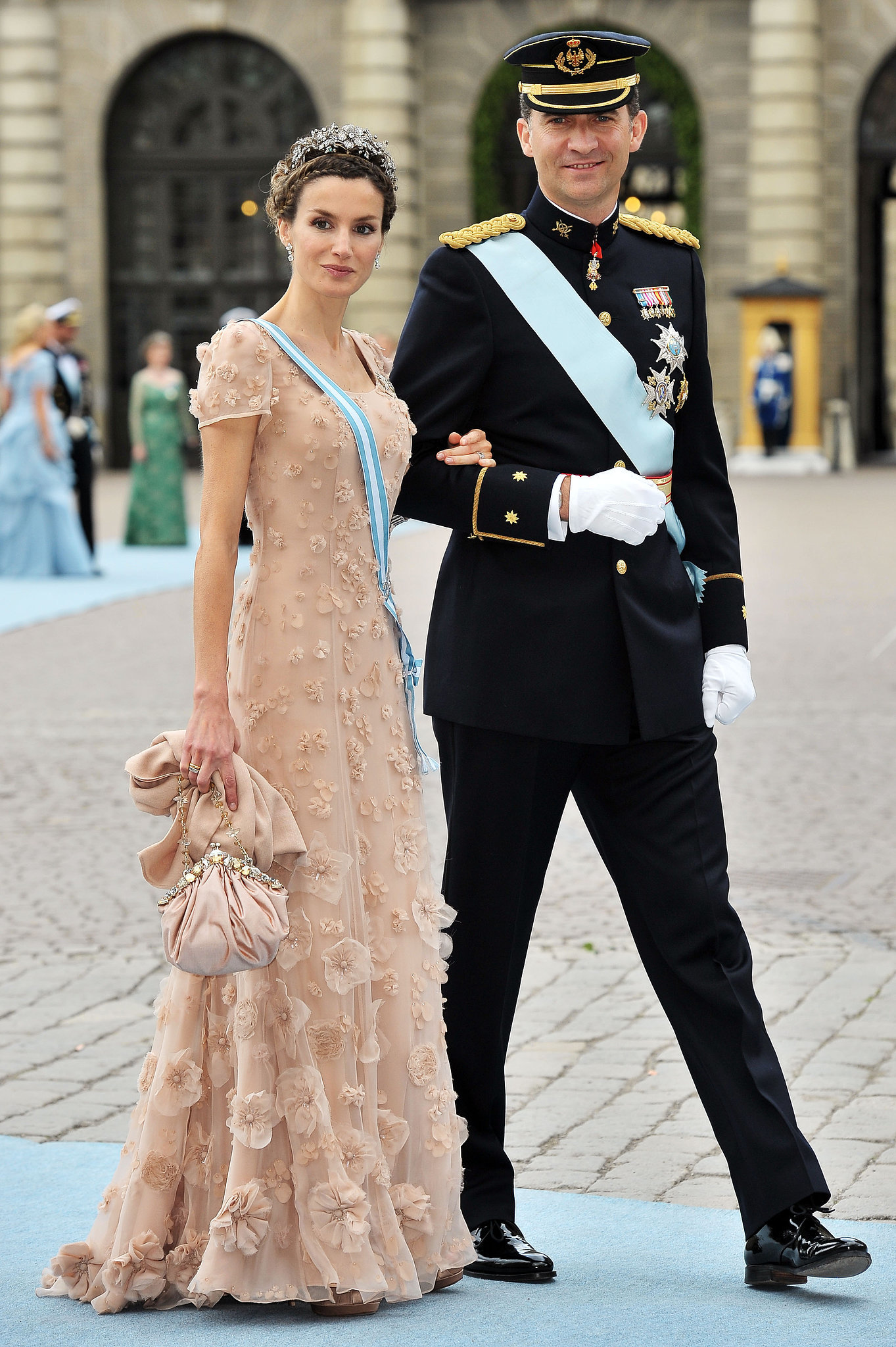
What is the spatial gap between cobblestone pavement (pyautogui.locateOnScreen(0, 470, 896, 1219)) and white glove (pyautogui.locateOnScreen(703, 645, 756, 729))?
977mm

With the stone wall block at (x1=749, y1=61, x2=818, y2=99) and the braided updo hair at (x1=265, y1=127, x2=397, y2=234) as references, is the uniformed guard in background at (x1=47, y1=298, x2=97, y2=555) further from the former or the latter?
the stone wall block at (x1=749, y1=61, x2=818, y2=99)

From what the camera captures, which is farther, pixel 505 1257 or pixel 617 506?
pixel 505 1257

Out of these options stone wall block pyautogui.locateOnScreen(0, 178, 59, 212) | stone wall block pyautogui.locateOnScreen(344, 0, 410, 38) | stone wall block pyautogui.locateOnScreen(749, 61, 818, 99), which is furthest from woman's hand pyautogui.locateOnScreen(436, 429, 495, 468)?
stone wall block pyautogui.locateOnScreen(0, 178, 59, 212)

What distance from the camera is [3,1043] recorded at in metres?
4.94

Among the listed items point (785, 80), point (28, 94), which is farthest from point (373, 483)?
point (28, 94)

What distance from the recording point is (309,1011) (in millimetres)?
3225

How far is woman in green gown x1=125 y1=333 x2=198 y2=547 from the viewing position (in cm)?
1756

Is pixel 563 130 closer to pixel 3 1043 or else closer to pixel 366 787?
pixel 366 787

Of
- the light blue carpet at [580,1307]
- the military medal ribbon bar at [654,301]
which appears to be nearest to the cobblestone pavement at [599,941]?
the light blue carpet at [580,1307]

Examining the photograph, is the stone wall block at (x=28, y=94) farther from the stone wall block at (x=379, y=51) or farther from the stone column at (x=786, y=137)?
the stone column at (x=786, y=137)

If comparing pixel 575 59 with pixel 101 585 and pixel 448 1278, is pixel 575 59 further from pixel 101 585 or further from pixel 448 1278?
pixel 101 585

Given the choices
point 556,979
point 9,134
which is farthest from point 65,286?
point 556,979

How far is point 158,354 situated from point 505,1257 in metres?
14.8

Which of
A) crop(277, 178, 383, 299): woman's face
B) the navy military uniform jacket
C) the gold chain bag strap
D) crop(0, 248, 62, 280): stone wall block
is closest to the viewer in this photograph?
the gold chain bag strap
